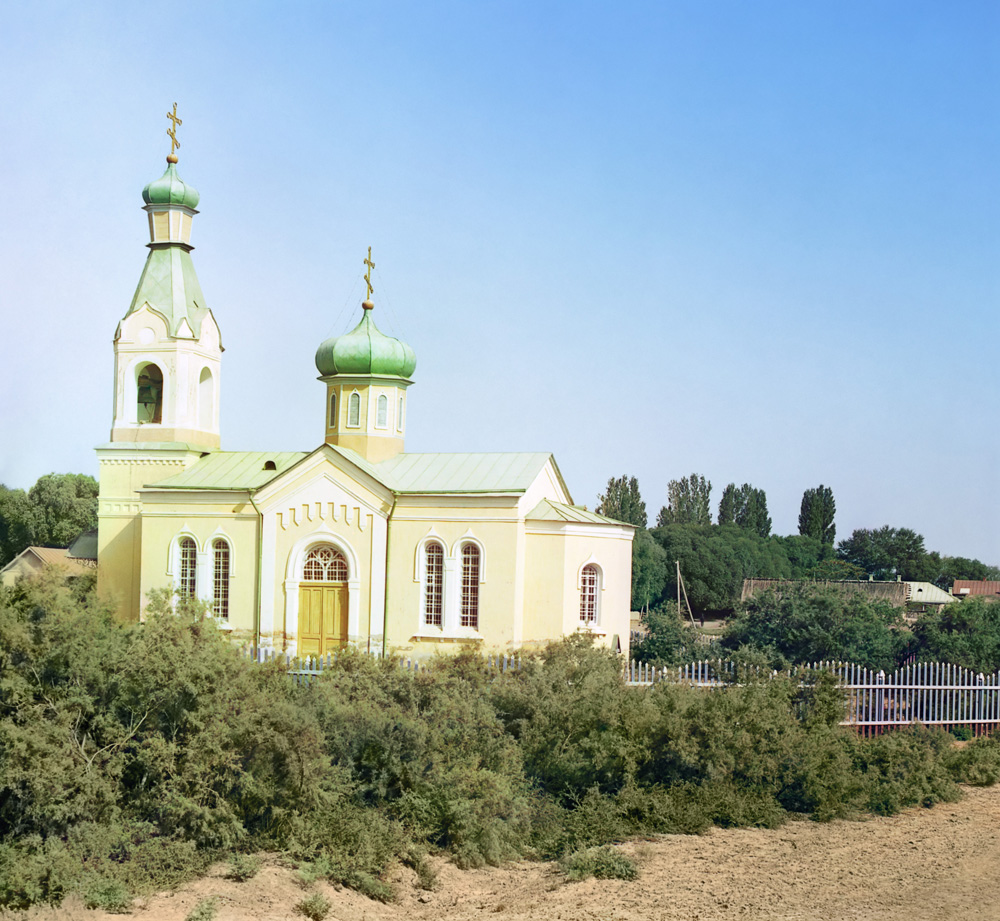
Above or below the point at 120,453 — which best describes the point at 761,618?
below

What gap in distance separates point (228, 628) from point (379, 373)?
661 centimetres

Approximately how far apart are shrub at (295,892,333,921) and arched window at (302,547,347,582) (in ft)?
41.3

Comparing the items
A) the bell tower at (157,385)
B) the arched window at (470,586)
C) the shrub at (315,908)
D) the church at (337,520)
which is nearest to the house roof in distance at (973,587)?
the church at (337,520)

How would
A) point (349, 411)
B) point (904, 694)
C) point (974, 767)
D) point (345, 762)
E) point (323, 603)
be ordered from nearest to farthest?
point (345, 762), point (974, 767), point (904, 694), point (323, 603), point (349, 411)

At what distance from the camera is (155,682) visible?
40.1ft

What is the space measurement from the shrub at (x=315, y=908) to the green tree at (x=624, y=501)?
54893 millimetres

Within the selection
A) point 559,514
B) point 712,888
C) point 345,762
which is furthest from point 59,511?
point 712,888

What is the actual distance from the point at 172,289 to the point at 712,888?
19367mm

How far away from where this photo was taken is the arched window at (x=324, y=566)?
2341 centimetres

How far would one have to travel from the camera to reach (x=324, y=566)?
2348 cm

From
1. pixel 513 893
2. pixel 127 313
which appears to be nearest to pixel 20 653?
pixel 513 893

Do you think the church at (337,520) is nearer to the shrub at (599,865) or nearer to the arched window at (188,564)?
the arched window at (188,564)

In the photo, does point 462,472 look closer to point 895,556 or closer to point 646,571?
point 646,571

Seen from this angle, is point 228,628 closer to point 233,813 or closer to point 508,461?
point 508,461
